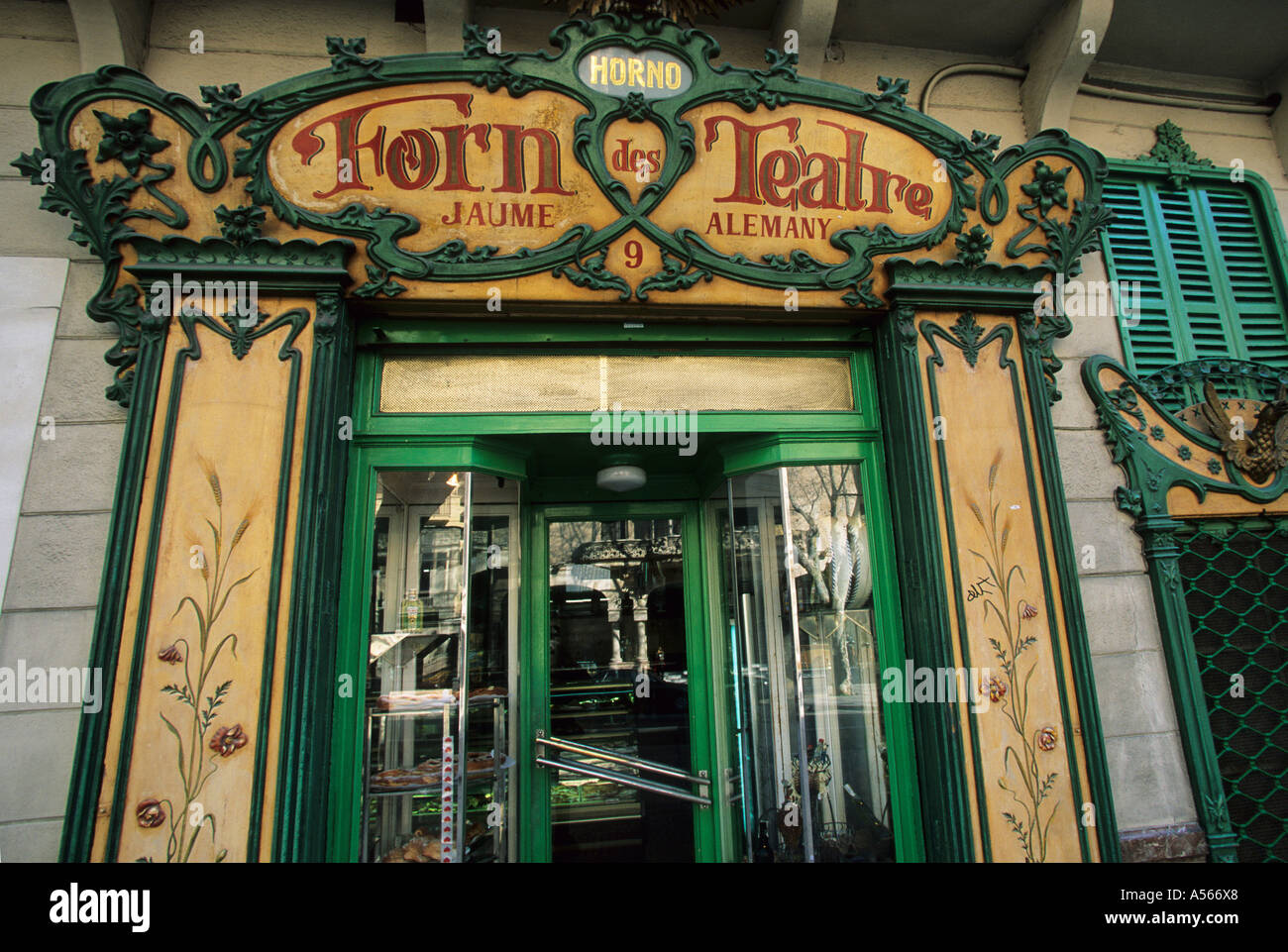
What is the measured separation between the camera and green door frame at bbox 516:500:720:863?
3.50 meters

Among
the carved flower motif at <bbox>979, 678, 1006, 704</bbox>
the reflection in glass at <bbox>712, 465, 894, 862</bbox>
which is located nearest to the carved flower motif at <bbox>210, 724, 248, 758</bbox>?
the reflection in glass at <bbox>712, 465, 894, 862</bbox>

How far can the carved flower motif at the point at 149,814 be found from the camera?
7.75ft

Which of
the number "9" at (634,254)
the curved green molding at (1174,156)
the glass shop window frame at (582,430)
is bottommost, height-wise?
the glass shop window frame at (582,430)

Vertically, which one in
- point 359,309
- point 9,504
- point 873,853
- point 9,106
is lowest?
point 873,853

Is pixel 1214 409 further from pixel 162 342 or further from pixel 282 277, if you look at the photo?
pixel 162 342

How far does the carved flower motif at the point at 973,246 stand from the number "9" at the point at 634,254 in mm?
Answer: 1610

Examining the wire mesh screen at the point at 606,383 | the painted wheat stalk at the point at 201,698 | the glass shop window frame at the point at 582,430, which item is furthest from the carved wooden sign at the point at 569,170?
the painted wheat stalk at the point at 201,698

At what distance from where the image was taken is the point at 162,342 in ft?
8.96

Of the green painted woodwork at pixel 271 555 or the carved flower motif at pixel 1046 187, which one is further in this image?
the carved flower motif at pixel 1046 187

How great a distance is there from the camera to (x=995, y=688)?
2830 millimetres

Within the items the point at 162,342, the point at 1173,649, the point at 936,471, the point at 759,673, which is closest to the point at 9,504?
the point at 162,342

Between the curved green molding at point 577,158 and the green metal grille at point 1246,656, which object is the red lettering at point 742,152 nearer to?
the curved green molding at point 577,158
